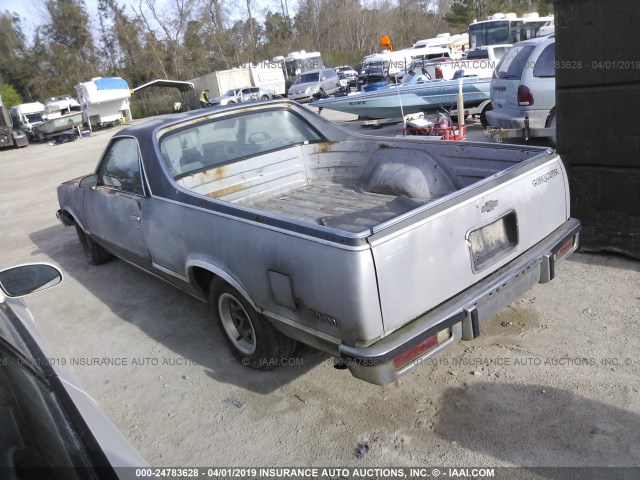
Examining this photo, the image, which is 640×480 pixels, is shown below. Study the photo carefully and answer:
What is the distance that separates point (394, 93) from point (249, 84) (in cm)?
3001

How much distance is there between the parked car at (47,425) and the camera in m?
1.49

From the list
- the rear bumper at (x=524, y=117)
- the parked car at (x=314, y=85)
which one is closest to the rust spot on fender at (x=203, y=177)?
the rear bumper at (x=524, y=117)

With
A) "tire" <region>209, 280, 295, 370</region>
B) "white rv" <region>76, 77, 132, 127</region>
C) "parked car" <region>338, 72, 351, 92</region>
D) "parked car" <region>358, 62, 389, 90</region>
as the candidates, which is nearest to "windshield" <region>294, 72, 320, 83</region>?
"parked car" <region>338, 72, 351, 92</region>

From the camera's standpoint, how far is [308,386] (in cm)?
356

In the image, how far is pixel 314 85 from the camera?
30.5 metres

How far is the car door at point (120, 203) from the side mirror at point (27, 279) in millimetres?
1687

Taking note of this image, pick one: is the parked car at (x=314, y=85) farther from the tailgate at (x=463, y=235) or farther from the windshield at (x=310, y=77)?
the tailgate at (x=463, y=235)

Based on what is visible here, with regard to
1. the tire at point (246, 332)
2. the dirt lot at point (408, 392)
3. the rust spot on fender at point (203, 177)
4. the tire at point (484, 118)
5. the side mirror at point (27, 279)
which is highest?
the rust spot on fender at point (203, 177)

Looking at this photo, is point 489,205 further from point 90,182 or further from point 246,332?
point 90,182

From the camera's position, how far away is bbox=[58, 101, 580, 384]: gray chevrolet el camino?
2.70m

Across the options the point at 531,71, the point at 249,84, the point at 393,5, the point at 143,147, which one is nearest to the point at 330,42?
the point at 393,5

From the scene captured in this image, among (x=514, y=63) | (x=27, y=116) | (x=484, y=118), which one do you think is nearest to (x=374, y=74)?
(x=484, y=118)

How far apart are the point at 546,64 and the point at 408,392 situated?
6933 mm

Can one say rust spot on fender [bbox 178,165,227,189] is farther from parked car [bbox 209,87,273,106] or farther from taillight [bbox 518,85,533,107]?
parked car [bbox 209,87,273,106]
